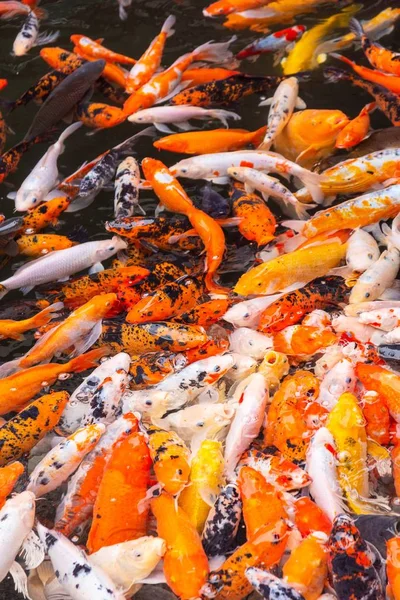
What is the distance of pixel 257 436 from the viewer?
3.58m

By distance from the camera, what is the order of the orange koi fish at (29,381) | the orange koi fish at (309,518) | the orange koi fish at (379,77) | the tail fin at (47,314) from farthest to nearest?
the orange koi fish at (379,77), the tail fin at (47,314), the orange koi fish at (29,381), the orange koi fish at (309,518)

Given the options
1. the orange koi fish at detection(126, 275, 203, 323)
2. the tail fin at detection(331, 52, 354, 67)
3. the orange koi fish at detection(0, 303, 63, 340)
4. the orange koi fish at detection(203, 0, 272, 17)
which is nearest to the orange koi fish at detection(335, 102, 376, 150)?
the tail fin at detection(331, 52, 354, 67)

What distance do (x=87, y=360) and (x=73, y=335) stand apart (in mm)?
181

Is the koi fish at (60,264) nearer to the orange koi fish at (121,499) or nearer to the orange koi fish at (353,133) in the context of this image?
the orange koi fish at (121,499)

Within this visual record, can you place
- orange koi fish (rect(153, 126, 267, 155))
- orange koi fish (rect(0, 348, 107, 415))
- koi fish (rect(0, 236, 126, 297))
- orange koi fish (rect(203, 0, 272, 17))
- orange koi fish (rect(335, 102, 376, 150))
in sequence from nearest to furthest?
orange koi fish (rect(0, 348, 107, 415)), koi fish (rect(0, 236, 126, 297)), orange koi fish (rect(335, 102, 376, 150)), orange koi fish (rect(153, 126, 267, 155)), orange koi fish (rect(203, 0, 272, 17))

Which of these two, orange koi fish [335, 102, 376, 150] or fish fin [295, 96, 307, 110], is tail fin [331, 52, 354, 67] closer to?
fish fin [295, 96, 307, 110]

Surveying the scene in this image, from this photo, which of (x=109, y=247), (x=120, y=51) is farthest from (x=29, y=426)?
(x=120, y=51)

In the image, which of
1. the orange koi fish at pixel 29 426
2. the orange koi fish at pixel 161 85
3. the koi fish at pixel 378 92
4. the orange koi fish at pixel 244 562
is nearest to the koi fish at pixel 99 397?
the orange koi fish at pixel 29 426

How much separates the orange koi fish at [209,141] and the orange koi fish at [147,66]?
2.57 ft

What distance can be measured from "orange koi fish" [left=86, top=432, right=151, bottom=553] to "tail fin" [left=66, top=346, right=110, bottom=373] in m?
0.77

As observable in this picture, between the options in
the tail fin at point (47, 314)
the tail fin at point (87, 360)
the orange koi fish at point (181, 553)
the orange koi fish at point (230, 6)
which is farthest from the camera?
the orange koi fish at point (230, 6)

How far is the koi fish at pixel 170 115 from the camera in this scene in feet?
17.7

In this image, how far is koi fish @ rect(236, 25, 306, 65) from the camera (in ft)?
19.4

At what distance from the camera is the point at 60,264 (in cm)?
455
